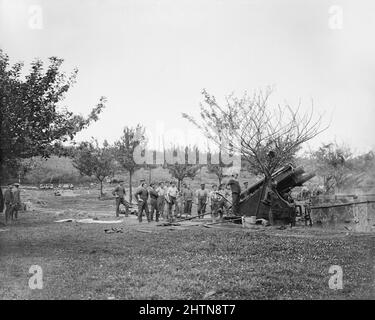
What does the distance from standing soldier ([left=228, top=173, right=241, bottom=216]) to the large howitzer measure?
0.16 m

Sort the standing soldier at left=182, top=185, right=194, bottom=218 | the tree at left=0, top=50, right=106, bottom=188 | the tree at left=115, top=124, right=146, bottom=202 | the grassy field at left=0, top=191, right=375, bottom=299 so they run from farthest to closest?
1. the tree at left=115, top=124, right=146, bottom=202
2. the standing soldier at left=182, top=185, right=194, bottom=218
3. the tree at left=0, top=50, right=106, bottom=188
4. the grassy field at left=0, top=191, right=375, bottom=299

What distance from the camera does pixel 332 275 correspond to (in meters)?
7.88

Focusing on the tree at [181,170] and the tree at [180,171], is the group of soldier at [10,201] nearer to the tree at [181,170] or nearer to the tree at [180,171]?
the tree at [181,170]

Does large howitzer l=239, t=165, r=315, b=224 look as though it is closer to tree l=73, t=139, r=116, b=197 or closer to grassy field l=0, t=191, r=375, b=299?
grassy field l=0, t=191, r=375, b=299

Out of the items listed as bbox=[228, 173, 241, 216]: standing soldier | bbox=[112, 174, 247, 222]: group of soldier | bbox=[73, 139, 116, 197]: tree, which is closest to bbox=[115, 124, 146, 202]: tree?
bbox=[73, 139, 116, 197]: tree

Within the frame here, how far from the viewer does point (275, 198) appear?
1590cm

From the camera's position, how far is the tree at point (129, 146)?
3378 centimetres

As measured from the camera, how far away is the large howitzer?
1591cm

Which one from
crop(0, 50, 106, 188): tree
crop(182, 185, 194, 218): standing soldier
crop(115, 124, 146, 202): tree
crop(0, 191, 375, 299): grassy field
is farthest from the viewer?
crop(115, 124, 146, 202): tree

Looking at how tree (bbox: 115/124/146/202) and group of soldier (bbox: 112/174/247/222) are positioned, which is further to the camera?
tree (bbox: 115/124/146/202)

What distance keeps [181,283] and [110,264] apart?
2174mm

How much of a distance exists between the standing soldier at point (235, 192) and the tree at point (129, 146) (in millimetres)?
18151
